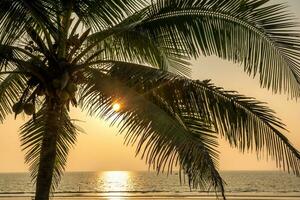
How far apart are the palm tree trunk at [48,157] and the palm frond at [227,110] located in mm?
1312

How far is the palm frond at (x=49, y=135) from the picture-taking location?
283 inches

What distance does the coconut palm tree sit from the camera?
615cm

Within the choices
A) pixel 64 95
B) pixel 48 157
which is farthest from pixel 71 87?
pixel 48 157

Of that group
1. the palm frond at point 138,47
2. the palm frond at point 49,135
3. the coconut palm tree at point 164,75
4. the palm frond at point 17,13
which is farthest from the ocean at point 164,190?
the palm frond at point 17,13

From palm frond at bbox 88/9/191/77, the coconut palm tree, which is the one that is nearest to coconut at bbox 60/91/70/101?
the coconut palm tree

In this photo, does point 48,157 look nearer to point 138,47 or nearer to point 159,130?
point 159,130

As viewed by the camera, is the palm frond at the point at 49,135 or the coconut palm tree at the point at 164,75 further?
the palm frond at the point at 49,135

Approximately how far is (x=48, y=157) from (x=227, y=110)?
2.63 meters

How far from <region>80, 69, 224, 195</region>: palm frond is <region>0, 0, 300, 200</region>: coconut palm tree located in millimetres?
14

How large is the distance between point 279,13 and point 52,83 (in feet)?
11.1

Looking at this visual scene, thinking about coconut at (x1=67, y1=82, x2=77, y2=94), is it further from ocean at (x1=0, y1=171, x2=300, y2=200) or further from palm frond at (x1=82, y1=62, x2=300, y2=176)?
ocean at (x1=0, y1=171, x2=300, y2=200)

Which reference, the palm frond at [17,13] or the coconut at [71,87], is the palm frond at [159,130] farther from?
the palm frond at [17,13]

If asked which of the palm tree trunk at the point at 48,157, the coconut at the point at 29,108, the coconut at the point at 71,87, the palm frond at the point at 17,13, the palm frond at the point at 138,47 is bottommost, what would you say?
the palm tree trunk at the point at 48,157

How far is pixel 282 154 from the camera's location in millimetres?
6082
